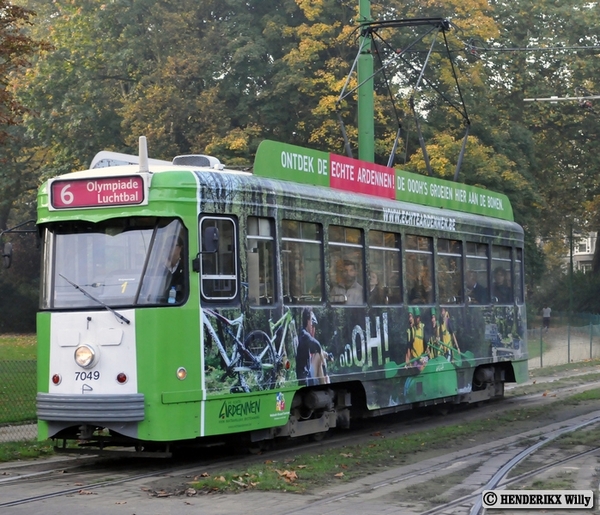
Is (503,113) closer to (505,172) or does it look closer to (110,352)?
(505,172)

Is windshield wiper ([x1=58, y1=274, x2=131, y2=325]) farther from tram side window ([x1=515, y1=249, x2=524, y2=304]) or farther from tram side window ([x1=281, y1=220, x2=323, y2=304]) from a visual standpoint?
tram side window ([x1=515, y1=249, x2=524, y2=304])

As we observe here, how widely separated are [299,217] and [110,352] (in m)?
2.98

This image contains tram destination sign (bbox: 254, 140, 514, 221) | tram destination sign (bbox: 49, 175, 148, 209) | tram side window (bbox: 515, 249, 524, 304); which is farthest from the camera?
tram side window (bbox: 515, 249, 524, 304)

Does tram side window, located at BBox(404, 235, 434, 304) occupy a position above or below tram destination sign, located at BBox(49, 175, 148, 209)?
below

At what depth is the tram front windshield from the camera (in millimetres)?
11242

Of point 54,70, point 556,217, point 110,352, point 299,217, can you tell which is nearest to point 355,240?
point 299,217

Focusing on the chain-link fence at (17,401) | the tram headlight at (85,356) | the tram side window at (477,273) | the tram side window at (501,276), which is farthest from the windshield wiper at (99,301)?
the tram side window at (501,276)

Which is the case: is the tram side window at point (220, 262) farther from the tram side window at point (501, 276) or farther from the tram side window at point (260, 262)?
the tram side window at point (501, 276)

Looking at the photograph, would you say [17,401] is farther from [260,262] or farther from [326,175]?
[260,262]

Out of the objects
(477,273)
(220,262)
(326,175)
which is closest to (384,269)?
(326,175)

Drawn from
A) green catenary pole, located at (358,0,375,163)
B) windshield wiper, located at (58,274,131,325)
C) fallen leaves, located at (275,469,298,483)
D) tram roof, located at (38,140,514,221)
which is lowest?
fallen leaves, located at (275,469,298,483)

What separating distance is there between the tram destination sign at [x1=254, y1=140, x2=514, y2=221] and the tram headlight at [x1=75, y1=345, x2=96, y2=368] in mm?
2793

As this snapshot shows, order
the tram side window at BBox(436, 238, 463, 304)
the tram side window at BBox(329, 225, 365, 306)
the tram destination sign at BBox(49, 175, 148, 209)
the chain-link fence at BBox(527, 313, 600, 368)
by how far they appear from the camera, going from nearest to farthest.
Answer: the tram destination sign at BBox(49, 175, 148, 209) → the tram side window at BBox(329, 225, 365, 306) → the tram side window at BBox(436, 238, 463, 304) → the chain-link fence at BBox(527, 313, 600, 368)

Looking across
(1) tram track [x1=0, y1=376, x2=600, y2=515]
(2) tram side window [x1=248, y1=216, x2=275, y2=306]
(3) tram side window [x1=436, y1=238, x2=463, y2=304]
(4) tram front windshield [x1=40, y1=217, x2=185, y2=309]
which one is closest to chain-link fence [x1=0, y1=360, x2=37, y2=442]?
(1) tram track [x1=0, y1=376, x2=600, y2=515]
